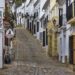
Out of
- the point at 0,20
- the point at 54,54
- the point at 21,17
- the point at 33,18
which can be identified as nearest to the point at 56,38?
the point at 54,54

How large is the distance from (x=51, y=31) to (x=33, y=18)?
1951cm

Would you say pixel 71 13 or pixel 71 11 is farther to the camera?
pixel 71 13

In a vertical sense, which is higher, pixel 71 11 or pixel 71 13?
pixel 71 11

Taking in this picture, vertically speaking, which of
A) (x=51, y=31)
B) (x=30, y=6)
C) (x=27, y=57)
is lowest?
(x=27, y=57)

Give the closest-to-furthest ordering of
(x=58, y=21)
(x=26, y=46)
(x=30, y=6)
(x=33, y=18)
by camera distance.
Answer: (x=58, y=21) → (x=26, y=46) → (x=33, y=18) → (x=30, y=6)

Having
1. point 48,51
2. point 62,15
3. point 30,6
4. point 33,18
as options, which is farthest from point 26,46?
point 30,6

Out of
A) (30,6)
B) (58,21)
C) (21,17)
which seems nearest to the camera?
Result: (58,21)

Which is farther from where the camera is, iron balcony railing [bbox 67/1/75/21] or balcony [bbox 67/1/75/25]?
iron balcony railing [bbox 67/1/75/21]

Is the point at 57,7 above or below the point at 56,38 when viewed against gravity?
above

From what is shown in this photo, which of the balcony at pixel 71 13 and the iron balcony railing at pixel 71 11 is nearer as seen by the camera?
the balcony at pixel 71 13

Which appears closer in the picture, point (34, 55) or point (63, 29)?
point (63, 29)

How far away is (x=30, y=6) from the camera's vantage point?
6694 cm

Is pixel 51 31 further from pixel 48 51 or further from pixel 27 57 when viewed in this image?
pixel 27 57

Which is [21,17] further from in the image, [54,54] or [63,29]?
[63,29]
